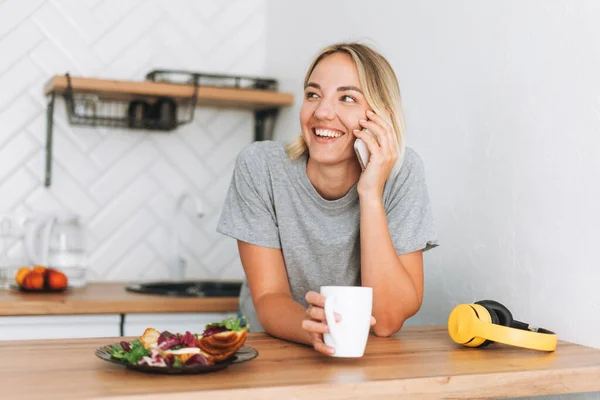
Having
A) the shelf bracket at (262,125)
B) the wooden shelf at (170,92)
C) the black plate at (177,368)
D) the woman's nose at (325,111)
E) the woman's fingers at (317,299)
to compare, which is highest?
the wooden shelf at (170,92)

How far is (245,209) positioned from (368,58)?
0.42 meters

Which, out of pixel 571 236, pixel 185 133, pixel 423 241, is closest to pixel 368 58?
pixel 423 241

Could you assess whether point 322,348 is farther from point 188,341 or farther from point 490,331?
point 490,331

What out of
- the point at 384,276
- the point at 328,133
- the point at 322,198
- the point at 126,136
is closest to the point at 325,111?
the point at 328,133

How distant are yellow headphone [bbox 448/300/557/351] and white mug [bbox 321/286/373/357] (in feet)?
0.87

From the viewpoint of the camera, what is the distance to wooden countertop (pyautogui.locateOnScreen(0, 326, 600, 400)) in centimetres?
97

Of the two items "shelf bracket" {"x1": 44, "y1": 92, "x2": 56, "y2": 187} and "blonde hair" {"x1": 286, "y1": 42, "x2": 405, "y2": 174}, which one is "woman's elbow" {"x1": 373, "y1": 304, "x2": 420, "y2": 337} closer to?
"blonde hair" {"x1": 286, "y1": 42, "x2": 405, "y2": 174}

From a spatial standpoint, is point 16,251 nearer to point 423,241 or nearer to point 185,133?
point 185,133

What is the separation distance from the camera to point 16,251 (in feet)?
8.41

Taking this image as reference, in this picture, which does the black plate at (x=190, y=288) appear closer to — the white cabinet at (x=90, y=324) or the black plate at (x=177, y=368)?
the white cabinet at (x=90, y=324)

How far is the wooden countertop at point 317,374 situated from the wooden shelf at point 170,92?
4.29ft

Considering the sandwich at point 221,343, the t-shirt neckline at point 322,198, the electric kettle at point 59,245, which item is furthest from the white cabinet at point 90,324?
the sandwich at point 221,343

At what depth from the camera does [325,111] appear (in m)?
1.57

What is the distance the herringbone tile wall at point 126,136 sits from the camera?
2578mm
